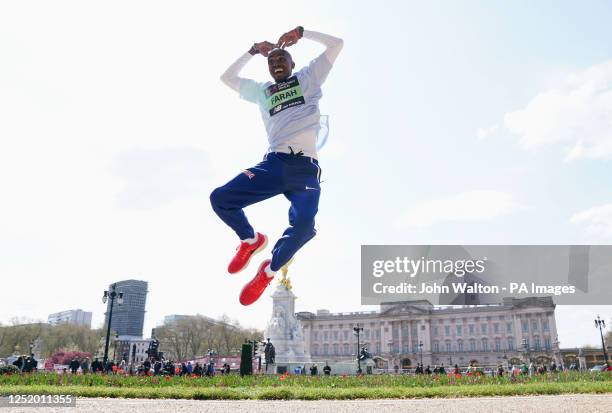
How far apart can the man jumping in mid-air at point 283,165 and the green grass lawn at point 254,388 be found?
854cm

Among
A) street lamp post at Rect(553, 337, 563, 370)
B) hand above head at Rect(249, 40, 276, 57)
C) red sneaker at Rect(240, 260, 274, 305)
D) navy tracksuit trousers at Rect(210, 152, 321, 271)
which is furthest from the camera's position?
street lamp post at Rect(553, 337, 563, 370)

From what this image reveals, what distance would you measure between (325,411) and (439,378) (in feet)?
35.6

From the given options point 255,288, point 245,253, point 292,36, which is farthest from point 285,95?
point 255,288

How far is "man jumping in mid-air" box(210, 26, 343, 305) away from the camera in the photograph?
468 centimetres

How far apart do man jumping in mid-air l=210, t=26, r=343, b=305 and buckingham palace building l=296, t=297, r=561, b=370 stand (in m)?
91.2

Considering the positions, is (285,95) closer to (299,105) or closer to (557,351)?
(299,105)

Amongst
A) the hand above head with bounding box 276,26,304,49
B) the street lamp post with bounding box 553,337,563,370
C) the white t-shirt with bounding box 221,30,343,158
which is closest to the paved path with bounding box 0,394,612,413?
the white t-shirt with bounding box 221,30,343,158

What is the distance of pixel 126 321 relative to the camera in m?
157

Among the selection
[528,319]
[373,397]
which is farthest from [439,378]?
[528,319]

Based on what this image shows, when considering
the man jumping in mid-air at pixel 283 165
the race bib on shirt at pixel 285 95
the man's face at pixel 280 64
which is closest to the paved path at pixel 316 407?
the man jumping in mid-air at pixel 283 165

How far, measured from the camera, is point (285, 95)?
5.08m

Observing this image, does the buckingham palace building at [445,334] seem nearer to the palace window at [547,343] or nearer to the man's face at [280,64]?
the palace window at [547,343]

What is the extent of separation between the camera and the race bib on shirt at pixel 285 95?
16.6 ft

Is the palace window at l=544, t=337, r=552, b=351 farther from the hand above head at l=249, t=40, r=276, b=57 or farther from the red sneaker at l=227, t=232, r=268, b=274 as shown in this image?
the hand above head at l=249, t=40, r=276, b=57
